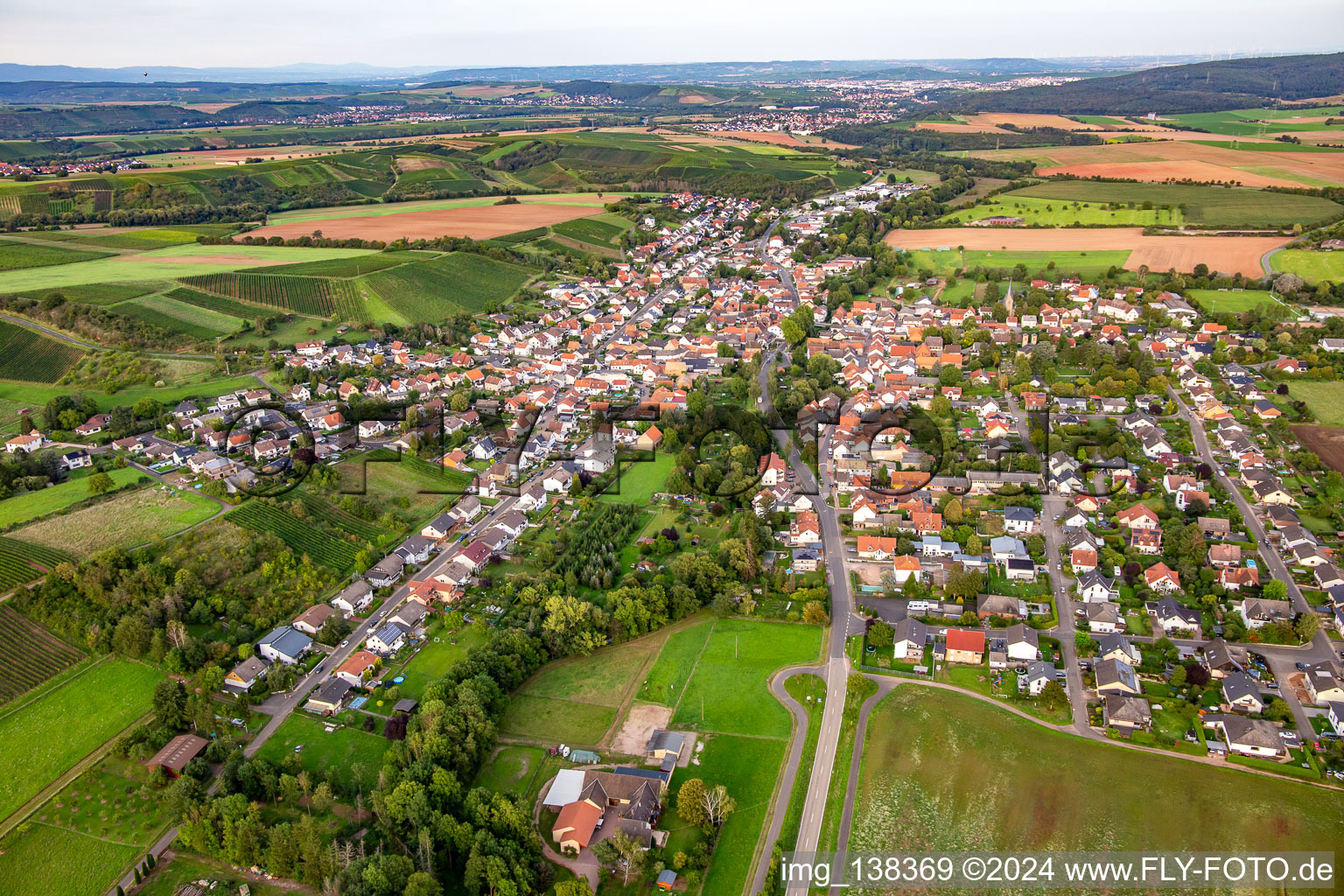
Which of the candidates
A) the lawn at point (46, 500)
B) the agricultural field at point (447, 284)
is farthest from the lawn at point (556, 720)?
the agricultural field at point (447, 284)

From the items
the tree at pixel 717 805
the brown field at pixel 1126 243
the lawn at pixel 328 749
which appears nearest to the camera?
the tree at pixel 717 805

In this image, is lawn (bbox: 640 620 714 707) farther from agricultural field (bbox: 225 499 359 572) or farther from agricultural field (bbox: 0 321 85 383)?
agricultural field (bbox: 0 321 85 383)

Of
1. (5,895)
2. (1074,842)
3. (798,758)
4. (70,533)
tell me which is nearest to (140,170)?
(70,533)

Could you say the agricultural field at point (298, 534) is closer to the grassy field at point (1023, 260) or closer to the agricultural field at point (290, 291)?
the agricultural field at point (290, 291)

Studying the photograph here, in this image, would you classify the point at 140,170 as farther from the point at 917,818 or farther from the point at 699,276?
the point at 917,818

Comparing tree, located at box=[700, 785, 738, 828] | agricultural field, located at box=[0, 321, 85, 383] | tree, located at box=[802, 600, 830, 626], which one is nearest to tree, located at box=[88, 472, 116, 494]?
agricultural field, located at box=[0, 321, 85, 383]
